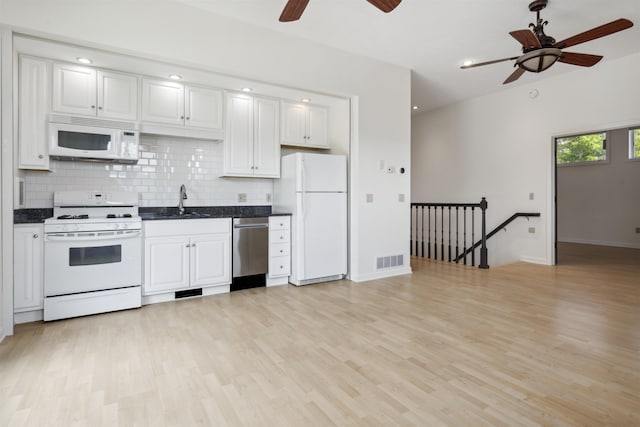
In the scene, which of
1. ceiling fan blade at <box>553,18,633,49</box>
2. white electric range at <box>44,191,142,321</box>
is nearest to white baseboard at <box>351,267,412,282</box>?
white electric range at <box>44,191,142,321</box>

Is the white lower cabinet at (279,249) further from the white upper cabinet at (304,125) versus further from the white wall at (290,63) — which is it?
the white upper cabinet at (304,125)

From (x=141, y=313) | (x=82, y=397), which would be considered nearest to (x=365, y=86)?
(x=141, y=313)

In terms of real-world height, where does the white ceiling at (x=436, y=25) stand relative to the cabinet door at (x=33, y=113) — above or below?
above

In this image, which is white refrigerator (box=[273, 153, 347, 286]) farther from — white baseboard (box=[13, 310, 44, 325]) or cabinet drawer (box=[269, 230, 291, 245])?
white baseboard (box=[13, 310, 44, 325])

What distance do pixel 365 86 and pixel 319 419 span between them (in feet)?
12.9

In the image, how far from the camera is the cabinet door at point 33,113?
3.00 m

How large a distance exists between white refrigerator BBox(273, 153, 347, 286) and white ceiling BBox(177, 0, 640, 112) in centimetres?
142

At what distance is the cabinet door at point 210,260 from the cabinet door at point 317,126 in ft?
5.97

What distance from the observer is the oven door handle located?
2939mm

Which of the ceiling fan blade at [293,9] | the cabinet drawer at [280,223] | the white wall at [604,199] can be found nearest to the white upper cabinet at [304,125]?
the cabinet drawer at [280,223]

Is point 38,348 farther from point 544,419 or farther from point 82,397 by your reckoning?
point 544,419

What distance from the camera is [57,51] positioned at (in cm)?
296

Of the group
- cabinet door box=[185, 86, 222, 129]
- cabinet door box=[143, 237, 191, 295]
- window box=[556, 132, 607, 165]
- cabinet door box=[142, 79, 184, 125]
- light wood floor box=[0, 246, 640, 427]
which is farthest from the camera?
window box=[556, 132, 607, 165]

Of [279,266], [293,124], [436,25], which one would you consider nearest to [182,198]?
[279,266]
